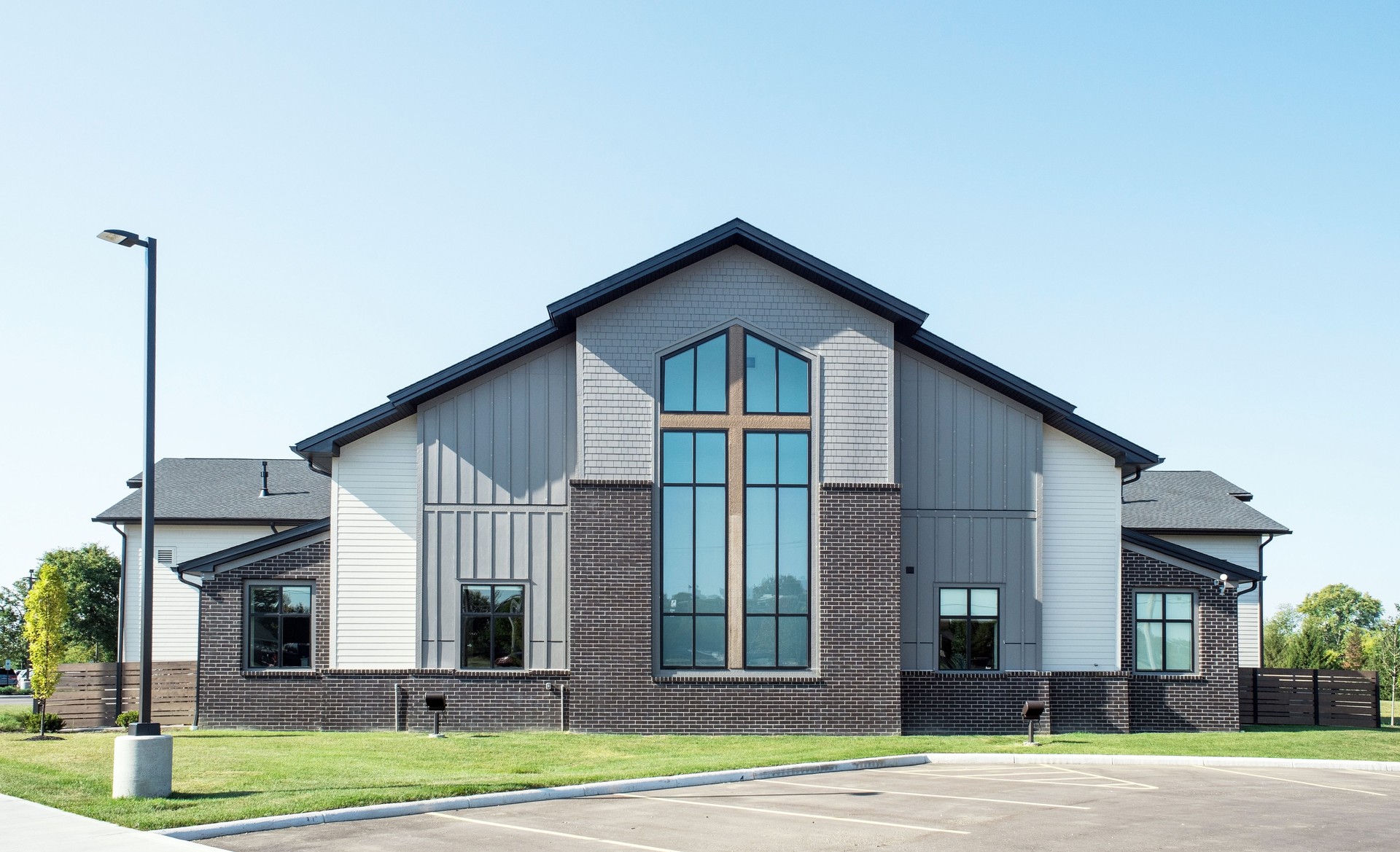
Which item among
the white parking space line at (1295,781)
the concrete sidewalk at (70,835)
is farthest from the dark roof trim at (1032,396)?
the concrete sidewalk at (70,835)

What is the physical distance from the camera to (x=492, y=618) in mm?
25922

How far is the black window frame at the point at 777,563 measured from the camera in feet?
83.7

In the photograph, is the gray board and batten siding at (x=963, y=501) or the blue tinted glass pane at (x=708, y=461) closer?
the blue tinted glass pane at (x=708, y=461)

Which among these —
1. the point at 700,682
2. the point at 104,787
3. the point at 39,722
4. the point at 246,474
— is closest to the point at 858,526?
the point at 700,682

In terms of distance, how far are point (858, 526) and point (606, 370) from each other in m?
5.74

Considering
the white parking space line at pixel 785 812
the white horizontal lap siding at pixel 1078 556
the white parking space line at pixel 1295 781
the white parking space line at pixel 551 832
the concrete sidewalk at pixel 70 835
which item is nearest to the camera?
the concrete sidewalk at pixel 70 835

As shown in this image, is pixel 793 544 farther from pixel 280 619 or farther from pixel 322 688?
pixel 280 619

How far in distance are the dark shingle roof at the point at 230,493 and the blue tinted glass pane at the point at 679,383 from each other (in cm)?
1730

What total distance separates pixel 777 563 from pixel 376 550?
793 cm

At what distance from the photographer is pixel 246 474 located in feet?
141

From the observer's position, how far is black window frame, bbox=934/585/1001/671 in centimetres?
2639

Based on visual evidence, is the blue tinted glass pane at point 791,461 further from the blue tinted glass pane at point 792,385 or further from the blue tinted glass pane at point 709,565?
the blue tinted glass pane at point 709,565

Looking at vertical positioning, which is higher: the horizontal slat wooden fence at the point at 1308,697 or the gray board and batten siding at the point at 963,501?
the gray board and batten siding at the point at 963,501

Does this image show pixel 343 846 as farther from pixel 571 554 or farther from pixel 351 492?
pixel 351 492
